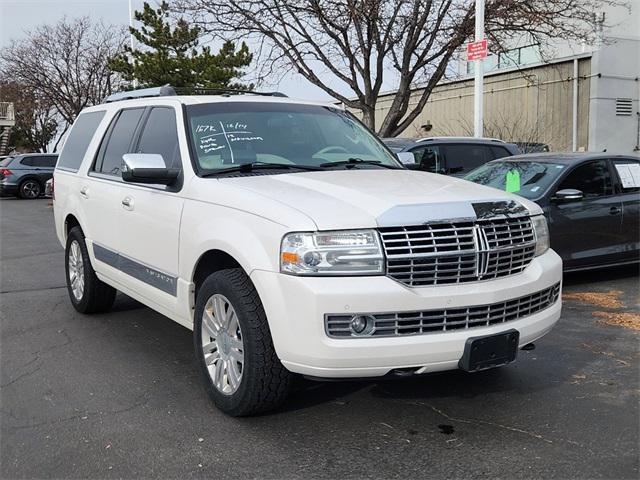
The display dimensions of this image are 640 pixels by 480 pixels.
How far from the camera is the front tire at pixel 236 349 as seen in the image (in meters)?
3.55

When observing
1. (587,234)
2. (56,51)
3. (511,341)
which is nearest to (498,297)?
(511,341)

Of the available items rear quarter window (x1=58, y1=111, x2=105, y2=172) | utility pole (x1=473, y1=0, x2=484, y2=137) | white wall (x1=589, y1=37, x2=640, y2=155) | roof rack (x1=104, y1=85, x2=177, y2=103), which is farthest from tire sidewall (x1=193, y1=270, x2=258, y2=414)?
white wall (x1=589, y1=37, x2=640, y2=155)

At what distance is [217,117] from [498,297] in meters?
2.35

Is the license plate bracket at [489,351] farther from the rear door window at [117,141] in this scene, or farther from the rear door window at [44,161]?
the rear door window at [44,161]

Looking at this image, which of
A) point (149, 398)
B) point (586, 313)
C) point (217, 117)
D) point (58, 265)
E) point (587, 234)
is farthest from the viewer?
point (58, 265)

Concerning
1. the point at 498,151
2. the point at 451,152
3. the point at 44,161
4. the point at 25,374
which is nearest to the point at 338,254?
the point at 25,374

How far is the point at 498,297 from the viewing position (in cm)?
355

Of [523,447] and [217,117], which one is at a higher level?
[217,117]

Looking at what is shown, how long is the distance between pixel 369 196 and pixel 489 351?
3.39 ft

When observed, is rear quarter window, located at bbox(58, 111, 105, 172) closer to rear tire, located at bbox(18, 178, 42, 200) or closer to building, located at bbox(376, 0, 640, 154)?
building, located at bbox(376, 0, 640, 154)

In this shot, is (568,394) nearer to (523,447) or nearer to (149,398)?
(523,447)

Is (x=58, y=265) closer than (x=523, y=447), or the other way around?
(x=523, y=447)

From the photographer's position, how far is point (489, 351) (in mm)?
3480

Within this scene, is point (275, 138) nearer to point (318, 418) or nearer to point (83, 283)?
point (318, 418)
